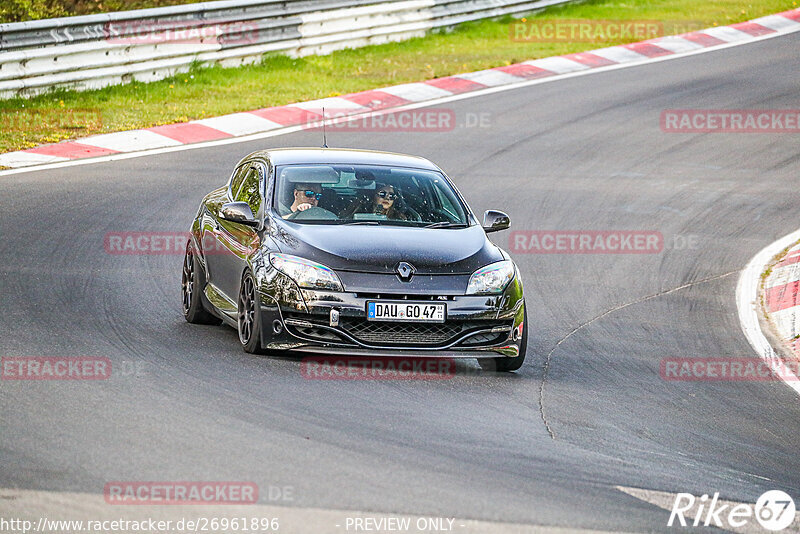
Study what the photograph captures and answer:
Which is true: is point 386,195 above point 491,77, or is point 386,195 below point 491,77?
above

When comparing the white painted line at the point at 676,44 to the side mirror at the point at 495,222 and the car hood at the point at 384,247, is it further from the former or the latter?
the car hood at the point at 384,247

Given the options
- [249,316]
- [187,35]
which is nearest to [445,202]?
[249,316]

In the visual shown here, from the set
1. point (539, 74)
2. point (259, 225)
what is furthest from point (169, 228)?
point (539, 74)

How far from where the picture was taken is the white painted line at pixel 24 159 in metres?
16.5

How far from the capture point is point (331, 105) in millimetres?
20719

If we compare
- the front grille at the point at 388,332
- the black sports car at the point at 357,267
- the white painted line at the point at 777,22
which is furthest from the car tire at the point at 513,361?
the white painted line at the point at 777,22

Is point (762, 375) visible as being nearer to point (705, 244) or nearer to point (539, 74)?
point (705, 244)

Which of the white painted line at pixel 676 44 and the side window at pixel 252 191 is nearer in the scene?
the side window at pixel 252 191

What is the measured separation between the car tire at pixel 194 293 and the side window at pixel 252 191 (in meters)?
0.68

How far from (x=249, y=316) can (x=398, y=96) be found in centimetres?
1273

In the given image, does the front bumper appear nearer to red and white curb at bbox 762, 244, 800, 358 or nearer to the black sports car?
the black sports car

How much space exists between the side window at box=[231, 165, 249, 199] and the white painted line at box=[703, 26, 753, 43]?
18.8 meters

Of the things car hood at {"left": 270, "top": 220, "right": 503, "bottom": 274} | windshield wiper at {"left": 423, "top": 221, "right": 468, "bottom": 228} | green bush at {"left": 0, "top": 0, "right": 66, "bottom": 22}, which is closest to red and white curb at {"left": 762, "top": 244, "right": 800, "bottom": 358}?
windshield wiper at {"left": 423, "top": 221, "right": 468, "bottom": 228}

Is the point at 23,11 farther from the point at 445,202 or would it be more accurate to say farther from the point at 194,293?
the point at 445,202
